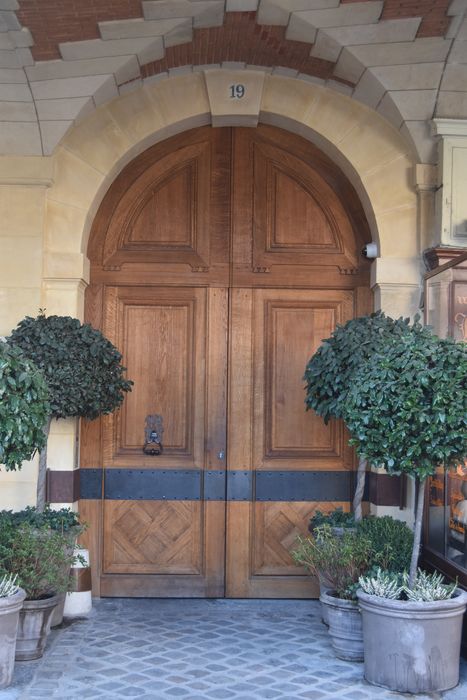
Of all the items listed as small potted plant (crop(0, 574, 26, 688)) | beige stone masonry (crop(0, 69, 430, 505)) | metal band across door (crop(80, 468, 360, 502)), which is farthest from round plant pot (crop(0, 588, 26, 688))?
metal band across door (crop(80, 468, 360, 502))

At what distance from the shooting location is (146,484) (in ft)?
23.4

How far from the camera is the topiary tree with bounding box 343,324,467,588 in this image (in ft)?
15.9

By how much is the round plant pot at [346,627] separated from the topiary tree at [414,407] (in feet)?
3.49

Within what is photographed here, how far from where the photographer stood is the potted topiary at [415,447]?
4863 millimetres

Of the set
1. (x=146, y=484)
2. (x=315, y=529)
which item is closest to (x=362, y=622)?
(x=315, y=529)

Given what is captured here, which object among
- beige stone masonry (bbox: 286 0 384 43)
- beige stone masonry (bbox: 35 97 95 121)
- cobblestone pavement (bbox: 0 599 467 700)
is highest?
beige stone masonry (bbox: 286 0 384 43)

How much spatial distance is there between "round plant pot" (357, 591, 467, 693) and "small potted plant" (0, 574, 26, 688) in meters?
2.10

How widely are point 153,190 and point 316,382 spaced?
2.35m

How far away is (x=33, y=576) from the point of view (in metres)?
5.37

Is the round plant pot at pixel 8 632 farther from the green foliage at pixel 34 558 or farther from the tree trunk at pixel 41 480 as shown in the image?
the tree trunk at pixel 41 480

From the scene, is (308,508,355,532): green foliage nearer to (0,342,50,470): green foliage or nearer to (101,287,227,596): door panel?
(101,287,227,596): door panel

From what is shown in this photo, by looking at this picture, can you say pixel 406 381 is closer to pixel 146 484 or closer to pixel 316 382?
pixel 316 382

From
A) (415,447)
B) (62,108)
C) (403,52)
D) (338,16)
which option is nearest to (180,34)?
(62,108)

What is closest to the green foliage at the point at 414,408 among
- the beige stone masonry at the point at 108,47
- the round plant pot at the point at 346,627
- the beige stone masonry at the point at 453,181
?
the round plant pot at the point at 346,627
